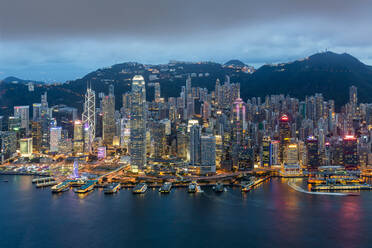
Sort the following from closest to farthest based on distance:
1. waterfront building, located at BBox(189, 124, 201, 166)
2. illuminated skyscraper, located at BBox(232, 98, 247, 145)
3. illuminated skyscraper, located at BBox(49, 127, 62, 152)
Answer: waterfront building, located at BBox(189, 124, 201, 166) → illuminated skyscraper, located at BBox(232, 98, 247, 145) → illuminated skyscraper, located at BBox(49, 127, 62, 152)

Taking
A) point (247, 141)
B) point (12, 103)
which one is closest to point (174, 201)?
point (247, 141)

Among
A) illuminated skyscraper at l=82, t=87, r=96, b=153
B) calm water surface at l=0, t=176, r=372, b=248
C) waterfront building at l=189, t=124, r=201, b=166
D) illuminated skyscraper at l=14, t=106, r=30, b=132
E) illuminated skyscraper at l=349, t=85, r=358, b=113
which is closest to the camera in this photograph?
calm water surface at l=0, t=176, r=372, b=248

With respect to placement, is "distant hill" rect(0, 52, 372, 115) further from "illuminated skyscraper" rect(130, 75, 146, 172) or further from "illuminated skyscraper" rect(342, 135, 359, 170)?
"illuminated skyscraper" rect(342, 135, 359, 170)

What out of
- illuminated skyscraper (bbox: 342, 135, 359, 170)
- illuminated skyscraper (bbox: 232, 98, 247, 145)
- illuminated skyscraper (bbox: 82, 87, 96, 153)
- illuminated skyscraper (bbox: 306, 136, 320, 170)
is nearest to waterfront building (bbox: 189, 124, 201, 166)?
illuminated skyscraper (bbox: 232, 98, 247, 145)

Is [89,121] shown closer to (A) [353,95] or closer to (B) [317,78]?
(A) [353,95]

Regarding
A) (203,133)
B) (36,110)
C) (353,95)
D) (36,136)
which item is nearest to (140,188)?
(203,133)

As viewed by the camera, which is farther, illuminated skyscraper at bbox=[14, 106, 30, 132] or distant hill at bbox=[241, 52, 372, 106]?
distant hill at bbox=[241, 52, 372, 106]
